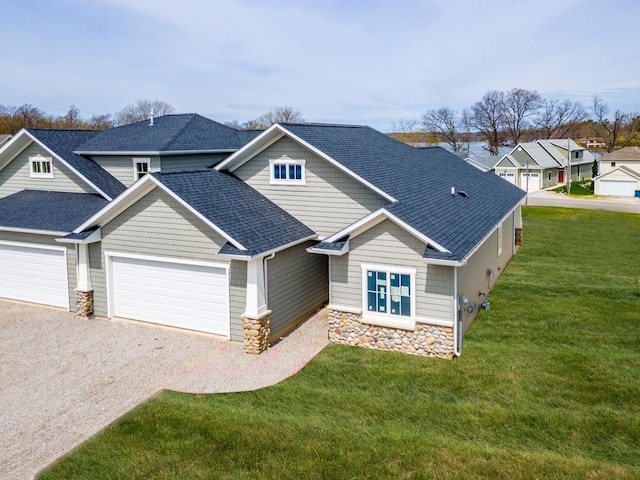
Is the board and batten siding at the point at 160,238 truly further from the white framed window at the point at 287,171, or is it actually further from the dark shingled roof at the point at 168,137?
the dark shingled roof at the point at 168,137

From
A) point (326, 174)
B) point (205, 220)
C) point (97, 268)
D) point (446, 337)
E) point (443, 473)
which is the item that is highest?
point (326, 174)

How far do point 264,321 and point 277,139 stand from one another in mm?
5738

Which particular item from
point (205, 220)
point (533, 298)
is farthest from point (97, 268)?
point (533, 298)

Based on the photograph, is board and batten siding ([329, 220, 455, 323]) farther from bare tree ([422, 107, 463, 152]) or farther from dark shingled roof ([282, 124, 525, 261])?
bare tree ([422, 107, 463, 152])

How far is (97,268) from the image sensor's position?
599 inches

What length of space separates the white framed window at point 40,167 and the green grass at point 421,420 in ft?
41.1

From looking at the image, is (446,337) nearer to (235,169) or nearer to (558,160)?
(235,169)

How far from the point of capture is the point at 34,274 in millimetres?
16625

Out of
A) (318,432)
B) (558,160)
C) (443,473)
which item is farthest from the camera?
(558,160)

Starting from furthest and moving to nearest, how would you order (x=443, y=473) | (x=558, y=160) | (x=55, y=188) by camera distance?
(x=558, y=160)
(x=55, y=188)
(x=443, y=473)

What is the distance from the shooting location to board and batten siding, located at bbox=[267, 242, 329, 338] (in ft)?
45.0

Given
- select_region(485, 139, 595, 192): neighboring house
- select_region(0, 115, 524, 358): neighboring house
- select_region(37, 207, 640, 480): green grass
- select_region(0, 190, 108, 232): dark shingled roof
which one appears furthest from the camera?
select_region(485, 139, 595, 192): neighboring house

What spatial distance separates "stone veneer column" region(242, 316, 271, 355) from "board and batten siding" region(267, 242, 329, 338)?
621 millimetres

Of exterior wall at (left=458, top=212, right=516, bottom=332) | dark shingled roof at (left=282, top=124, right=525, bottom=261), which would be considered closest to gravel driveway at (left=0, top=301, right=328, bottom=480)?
exterior wall at (left=458, top=212, right=516, bottom=332)
